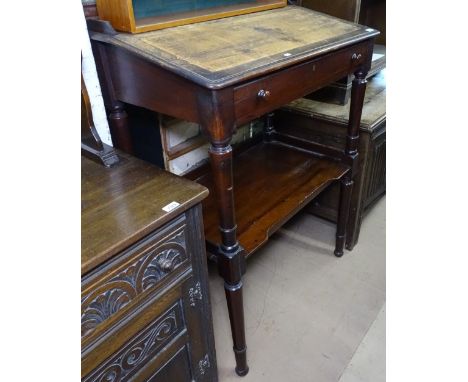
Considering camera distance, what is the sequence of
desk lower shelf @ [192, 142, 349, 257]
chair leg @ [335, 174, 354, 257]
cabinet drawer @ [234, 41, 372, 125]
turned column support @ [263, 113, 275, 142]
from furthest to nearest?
1. turned column support @ [263, 113, 275, 142]
2. chair leg @ [335, 174, 354, 257]
3. desk lower shelf @ [192, 142, 349, 257]
4. cabinet drawer @ [234, 41, 372, 125]

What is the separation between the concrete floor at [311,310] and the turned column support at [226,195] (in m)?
0.17

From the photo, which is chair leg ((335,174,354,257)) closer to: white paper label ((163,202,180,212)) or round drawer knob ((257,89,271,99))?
round drawer knob ((257,89,271,99))

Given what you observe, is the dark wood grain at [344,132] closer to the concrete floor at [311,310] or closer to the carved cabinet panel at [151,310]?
the concrete floor at [311,310]

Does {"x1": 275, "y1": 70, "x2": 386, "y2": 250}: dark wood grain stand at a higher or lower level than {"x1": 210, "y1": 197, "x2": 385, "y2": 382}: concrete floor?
higher

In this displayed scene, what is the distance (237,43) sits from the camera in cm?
111

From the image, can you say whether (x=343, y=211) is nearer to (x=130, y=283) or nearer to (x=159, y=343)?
(x=159, y=343)

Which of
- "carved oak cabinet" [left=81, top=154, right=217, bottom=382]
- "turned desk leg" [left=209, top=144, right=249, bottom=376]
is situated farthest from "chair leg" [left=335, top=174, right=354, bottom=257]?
"carved oak cabinet" [left=81, top=154, right=217, bottom=382]

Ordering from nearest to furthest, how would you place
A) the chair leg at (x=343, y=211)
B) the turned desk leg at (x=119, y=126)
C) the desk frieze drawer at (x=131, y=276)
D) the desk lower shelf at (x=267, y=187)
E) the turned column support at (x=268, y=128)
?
the desk frieze drawer at (x=131, y=276)
the turned desk leg at (x=119, y=126)
the desk lower shelf at (x=267, y=187)
the chair leg at (x=343, y=211)
the turned column support at (x=268, y=128)

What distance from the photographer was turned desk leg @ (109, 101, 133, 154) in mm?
1235

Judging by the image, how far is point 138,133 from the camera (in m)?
1.51

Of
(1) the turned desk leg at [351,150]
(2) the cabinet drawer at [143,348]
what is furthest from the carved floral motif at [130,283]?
(1) the turned desk leg at [351,150]

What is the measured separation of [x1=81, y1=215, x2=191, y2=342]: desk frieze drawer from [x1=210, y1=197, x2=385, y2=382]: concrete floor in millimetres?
717

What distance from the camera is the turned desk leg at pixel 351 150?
4.99 feet

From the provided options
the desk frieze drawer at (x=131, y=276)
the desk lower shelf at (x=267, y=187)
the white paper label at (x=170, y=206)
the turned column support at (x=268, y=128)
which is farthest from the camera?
the turned column support at (x=268, y=128)
